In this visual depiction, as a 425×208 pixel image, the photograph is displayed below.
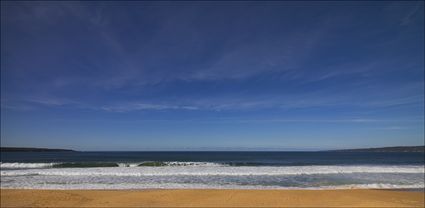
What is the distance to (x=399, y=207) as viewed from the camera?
9102 millimetres

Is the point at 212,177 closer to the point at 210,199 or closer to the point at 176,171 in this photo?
the point at 176,171

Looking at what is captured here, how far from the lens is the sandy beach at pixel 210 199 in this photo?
9594 mm

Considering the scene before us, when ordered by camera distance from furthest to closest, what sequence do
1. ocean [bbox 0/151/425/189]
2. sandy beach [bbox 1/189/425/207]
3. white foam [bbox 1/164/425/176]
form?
white foam [bbox 1/164/425/176], ocean [bbox 0/151/425/189], sandy beach [bbox 1/189/425/207]

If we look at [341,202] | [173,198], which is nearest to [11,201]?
[173,198]

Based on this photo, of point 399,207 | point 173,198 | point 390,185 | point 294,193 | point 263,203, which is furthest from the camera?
point 390,185

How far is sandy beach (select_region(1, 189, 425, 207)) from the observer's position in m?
9.59

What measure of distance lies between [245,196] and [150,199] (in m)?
3.55

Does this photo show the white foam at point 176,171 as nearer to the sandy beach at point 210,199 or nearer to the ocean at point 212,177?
the ocean at point 212,177

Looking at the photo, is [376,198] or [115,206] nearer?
[115,206]

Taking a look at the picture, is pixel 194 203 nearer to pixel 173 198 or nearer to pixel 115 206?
pixel 173 198

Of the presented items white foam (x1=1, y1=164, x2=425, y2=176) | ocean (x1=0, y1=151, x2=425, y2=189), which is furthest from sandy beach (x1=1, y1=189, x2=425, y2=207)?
white foam (x1=1, y1=164, x2=425, y2=176)

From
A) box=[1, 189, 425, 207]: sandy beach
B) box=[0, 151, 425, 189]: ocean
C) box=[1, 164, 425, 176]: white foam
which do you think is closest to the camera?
box=[1, 189, 425, 207]: sandy beach

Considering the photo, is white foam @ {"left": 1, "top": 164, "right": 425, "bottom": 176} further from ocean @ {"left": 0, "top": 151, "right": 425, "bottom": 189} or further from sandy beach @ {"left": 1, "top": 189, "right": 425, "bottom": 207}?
sandy beach @ {"left": 1, "top": 189, "right": 425, "bottom": 207}

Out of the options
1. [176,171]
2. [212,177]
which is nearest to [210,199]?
[212,177]
